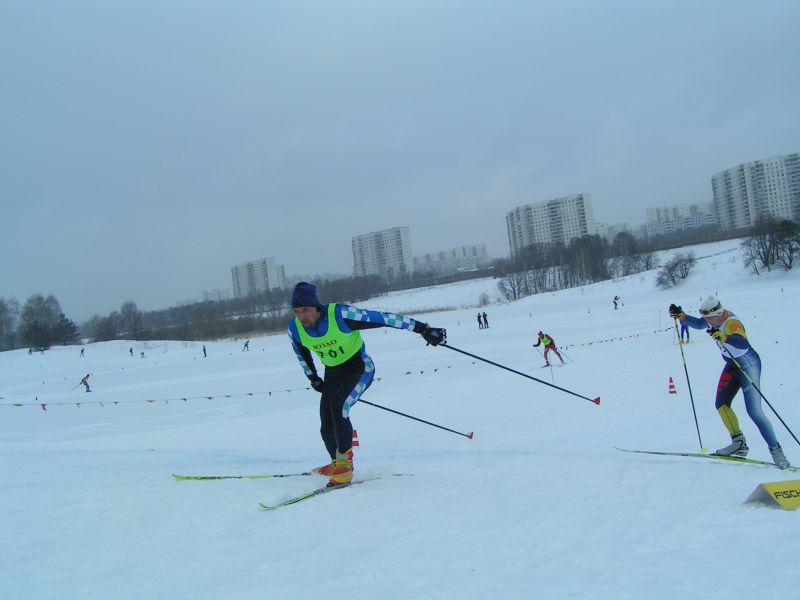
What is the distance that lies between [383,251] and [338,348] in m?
163

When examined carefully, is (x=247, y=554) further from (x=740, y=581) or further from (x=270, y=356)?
(x=270, y=356)

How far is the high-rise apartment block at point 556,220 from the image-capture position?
445ft

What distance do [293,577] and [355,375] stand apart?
2391mm

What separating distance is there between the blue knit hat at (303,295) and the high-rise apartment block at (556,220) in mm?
133002

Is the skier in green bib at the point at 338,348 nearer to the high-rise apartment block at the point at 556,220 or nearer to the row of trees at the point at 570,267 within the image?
the row of trees at the point at 570,267

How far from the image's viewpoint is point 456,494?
4.24 meters

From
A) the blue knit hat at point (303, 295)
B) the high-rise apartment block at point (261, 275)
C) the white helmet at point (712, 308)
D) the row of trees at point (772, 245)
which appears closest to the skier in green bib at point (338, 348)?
the blue knit hat at point (303, 295)

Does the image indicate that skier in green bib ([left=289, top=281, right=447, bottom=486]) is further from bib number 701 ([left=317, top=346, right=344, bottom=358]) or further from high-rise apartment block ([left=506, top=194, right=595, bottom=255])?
high-rise apartment block ([left=506, top=194, right=595, bottom=255])

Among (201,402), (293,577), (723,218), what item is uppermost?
(723,218)

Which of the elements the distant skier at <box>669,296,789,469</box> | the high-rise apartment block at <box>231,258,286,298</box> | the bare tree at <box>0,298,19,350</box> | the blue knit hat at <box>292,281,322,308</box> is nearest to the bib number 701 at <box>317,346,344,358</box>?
the blue knit hat at <box>292,281,322,308</box>

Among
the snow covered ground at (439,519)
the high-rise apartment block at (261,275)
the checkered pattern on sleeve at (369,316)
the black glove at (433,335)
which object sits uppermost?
the high-rise apartment block at (261,275)

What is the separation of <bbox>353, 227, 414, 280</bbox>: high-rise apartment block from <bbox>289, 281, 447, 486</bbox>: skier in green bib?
156551 mm

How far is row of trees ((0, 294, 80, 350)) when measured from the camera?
218ft

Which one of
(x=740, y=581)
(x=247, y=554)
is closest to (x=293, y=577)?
(x=247, y=554)
